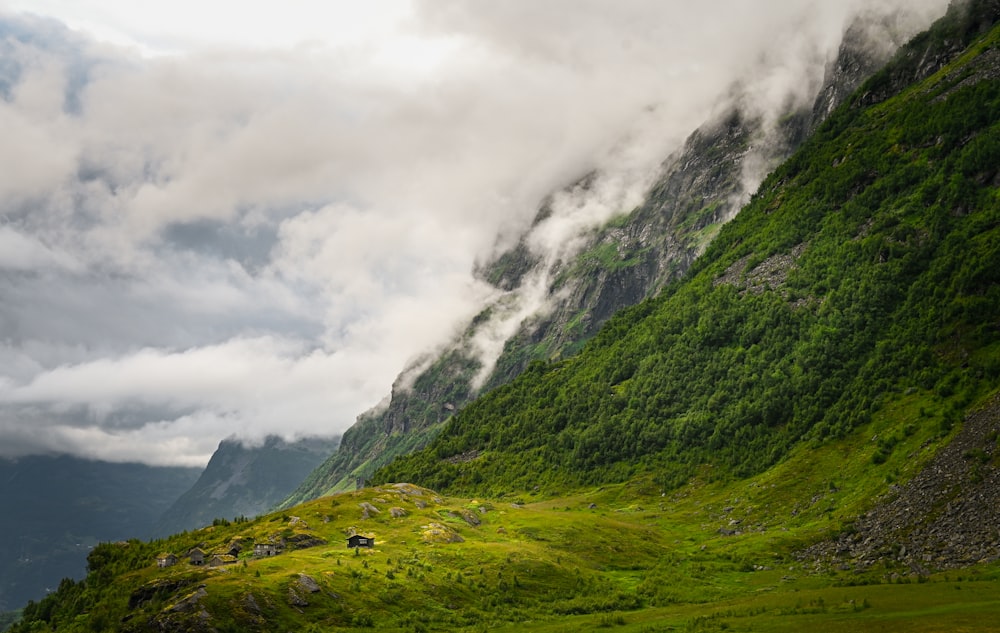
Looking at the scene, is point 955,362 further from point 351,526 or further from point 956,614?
point 351,526

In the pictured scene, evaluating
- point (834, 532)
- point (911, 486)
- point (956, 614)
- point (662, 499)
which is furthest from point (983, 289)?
point (956, 614)

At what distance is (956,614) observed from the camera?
2297 inches

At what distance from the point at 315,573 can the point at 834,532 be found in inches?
3367

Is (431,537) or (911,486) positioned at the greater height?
(431,537)

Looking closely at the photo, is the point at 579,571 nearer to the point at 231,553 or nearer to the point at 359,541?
the point at 359,541

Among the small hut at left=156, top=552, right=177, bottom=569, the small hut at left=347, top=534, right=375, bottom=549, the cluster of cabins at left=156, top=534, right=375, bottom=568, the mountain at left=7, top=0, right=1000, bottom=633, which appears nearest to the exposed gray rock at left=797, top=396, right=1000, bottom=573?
the mountain at left=7, top=0, right=1000, bottom=633

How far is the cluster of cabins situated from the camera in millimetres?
117438

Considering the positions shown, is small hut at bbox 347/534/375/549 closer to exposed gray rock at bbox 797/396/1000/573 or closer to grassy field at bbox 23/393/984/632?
grassy field at bbox 23/393/984/632

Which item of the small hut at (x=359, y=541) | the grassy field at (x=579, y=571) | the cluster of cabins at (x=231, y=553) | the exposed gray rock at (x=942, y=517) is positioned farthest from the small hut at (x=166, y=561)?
the exposed gray rock at (x=942, y=517)

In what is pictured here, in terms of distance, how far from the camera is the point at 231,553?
122750mm

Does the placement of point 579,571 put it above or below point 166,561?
below

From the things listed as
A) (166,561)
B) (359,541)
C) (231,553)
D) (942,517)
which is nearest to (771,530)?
(942,517)

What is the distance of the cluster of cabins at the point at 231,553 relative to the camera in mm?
117438

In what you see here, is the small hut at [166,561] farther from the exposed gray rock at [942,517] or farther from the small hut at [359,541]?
the exposed gray rock at [942,517]
